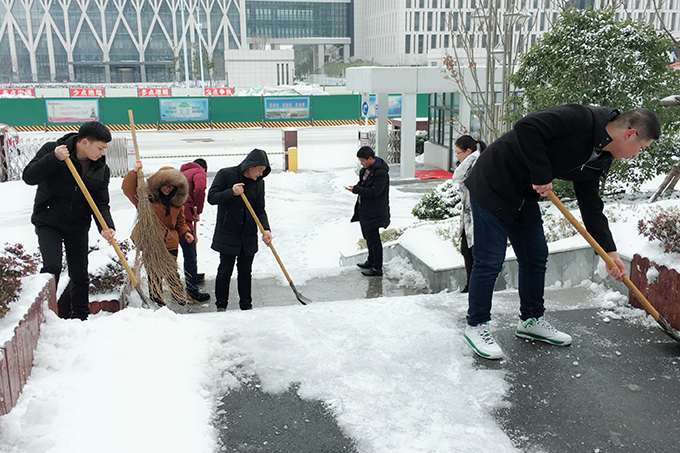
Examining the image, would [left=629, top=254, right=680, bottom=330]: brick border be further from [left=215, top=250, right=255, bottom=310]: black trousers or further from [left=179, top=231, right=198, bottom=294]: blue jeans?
[left=179, top=231, right=198, bottom=294]: blue jeans

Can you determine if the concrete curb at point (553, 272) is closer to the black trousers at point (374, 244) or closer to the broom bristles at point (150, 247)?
the black trousers at point (374, 244)

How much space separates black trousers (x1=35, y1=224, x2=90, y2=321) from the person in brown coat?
72 centimetres

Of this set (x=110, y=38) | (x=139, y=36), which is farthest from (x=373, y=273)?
(x=110, y=38)

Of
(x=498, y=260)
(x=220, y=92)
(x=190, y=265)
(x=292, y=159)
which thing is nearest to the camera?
(x=498, y=260)

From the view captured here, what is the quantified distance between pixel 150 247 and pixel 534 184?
136 inches

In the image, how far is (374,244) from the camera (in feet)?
23.5

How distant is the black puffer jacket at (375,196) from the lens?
268 inches

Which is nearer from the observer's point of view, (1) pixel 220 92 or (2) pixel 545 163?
(2) pixel 545 163

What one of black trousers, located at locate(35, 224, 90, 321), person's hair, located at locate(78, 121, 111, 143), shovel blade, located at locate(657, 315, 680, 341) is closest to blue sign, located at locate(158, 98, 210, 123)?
black trousers, located at locate(35, 224, 90, 321)

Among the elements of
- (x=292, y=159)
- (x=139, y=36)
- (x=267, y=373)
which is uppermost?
(x=139, y=36)

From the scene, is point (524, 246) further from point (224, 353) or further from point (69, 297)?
point (69, 297)

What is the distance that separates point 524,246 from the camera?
3562mm

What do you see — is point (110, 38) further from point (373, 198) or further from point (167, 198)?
point (167, 198)

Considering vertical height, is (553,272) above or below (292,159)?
above
